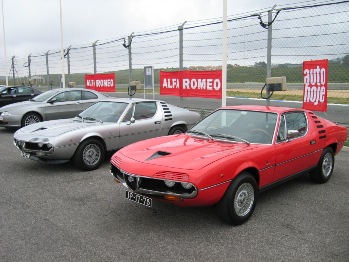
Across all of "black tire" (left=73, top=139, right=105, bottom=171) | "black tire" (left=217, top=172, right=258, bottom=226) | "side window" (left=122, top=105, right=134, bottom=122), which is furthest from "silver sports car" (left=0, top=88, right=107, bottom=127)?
"black tire" (left=217, top=172, right=258, bottom=226)

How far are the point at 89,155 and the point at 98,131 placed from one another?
18.4 inches

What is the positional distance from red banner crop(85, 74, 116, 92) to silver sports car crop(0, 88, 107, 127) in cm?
352

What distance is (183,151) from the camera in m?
4.20

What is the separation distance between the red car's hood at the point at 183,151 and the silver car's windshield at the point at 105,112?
2378 millimetres

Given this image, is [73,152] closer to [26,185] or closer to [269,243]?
[26,185]

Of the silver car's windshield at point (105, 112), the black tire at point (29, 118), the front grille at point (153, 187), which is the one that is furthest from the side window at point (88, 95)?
the front grille at point (153, 187)

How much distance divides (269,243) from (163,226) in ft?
3.83

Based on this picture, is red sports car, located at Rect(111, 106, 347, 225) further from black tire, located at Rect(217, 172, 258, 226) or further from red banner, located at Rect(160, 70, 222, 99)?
red banner, located at Rect(160, 70, 222, 99)

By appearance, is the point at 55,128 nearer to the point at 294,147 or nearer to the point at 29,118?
the point at 294,147

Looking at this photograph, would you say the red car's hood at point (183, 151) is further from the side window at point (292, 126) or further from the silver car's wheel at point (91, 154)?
the silver car's wheel at point (91, 154)

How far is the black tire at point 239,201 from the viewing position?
3.86m

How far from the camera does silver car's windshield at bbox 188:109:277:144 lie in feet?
15.2

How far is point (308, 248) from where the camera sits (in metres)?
3.50

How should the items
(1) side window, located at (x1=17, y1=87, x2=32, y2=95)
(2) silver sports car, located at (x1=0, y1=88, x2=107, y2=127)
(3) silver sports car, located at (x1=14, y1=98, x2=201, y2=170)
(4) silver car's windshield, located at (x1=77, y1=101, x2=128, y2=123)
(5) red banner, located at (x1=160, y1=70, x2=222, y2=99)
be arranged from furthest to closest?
(1) side window, located at (x1=17, y1=87, x2=32, y2=95), (2) silver sports car, located at (x1=0, y1=88, x2=107, y2=127), (5) red banner, located at (x1=160, y1=70, x2=222, y2=99), (4) silver car's windshield, located at (x1=77, y1=101, x2=128, y2=123), (3) silver sports car, located at (x1=14, y1=98, x2=201, y2=170)
